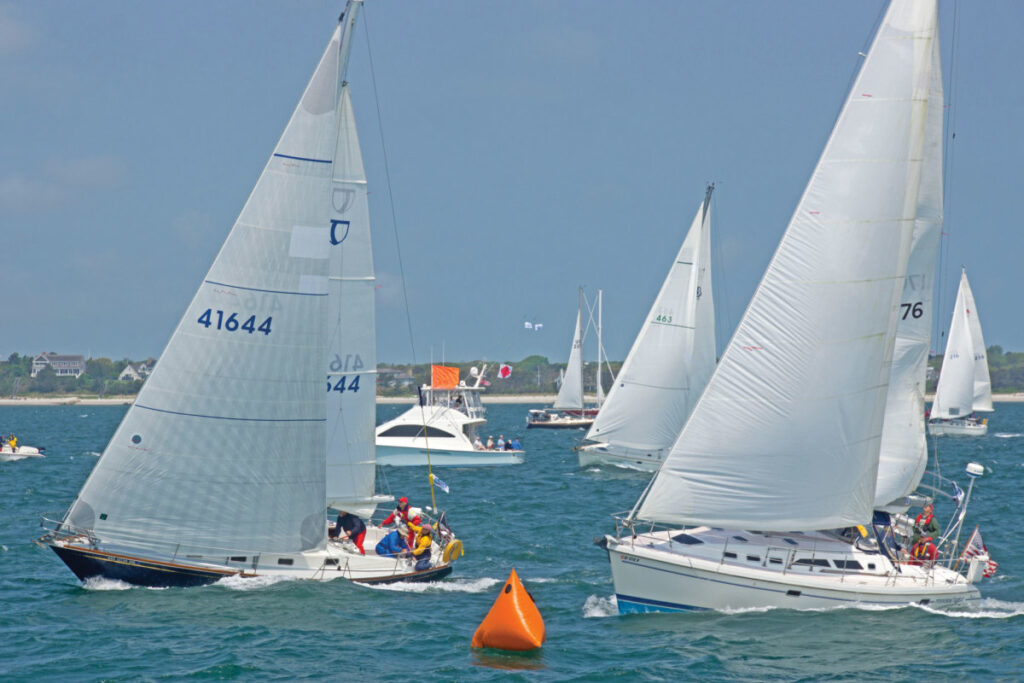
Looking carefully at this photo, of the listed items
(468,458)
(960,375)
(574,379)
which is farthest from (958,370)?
(468,458)

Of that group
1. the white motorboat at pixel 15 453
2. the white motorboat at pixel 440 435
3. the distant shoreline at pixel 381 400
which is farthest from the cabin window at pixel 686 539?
the distant shoreline at pixel 381 400

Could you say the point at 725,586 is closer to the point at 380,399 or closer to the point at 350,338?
the point at 350,338

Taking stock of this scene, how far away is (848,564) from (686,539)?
9.63 ft

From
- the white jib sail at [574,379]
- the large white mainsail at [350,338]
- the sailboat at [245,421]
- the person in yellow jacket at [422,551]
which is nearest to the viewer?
the sailboat at [245,421]

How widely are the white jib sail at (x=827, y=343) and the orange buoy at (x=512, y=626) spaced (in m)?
3.14

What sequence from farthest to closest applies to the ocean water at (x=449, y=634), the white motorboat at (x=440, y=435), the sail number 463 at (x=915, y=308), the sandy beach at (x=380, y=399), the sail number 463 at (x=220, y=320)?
the sandy beach at (x=380, y=399), the white motorboat at (x=440, y=435), the sail number 463 at (x=915, y=308), the sail number 463 at (x=220, y=320), the ocean water at (x=449, y=634)

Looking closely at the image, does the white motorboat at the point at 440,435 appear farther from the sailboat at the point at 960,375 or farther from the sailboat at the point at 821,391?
the sailboat at the point at 960,375

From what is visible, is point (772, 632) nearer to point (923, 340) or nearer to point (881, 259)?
point (881, 259)

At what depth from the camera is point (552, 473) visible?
4903 centimetres

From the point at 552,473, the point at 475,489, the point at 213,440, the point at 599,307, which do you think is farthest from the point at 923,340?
the point at 599,307

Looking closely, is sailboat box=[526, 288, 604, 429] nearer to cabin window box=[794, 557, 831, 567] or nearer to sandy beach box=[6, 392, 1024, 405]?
cabin window box=[794, 557, 831, 567]

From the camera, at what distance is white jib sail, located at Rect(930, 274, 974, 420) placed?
74312 mm

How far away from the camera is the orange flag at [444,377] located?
55.8 m

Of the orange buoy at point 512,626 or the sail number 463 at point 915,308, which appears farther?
the sail number 463 at point 915,308
